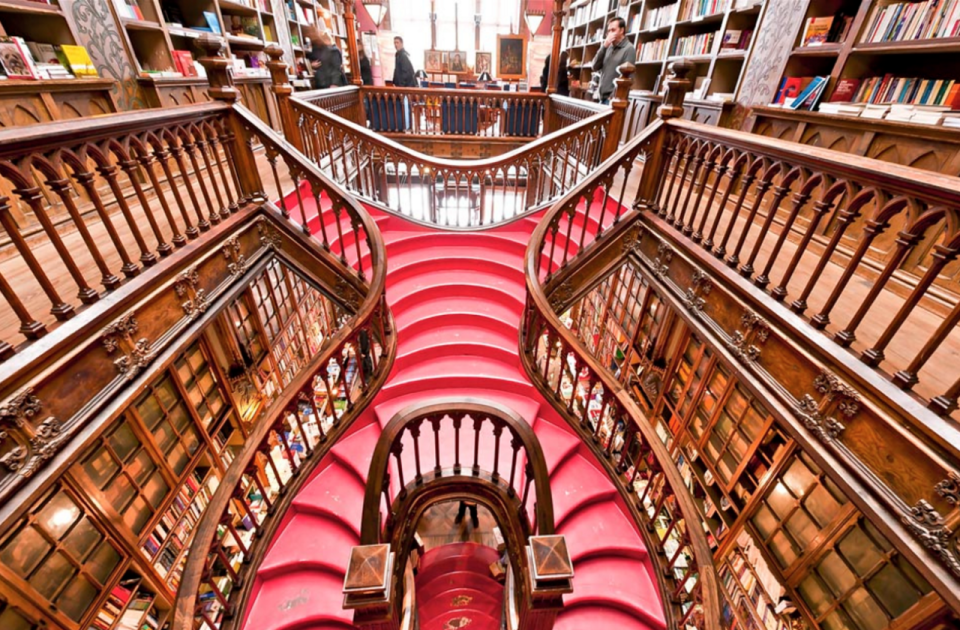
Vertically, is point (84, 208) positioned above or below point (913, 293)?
below

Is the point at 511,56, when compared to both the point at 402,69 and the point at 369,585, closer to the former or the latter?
the point at 402,69

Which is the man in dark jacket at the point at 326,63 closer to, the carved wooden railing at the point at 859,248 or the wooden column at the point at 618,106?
the wooden column at the point at 618,106

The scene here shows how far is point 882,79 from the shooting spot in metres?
2.65

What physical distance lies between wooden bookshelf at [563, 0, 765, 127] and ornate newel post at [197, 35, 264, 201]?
12.7ft

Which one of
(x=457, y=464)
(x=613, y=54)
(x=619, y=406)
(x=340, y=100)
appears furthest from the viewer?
(x=340, y=100)

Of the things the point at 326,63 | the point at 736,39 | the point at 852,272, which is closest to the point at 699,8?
the point at 736,39

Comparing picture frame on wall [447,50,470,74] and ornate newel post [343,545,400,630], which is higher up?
picture frame on wall [447,50,470,74]

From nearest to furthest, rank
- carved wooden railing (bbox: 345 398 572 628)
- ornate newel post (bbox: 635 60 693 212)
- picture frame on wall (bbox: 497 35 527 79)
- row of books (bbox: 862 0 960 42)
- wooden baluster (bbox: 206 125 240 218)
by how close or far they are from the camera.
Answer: carved wooden railing (bbox: 345 398 572 628) < row of books (bbox: 862 0 960 42) < wooden baluster (bbox: 206 125 240 218) < ornate newel post (bbox: 635 60 693 212) < picture frame on wall (bbox: 497 35 527 79)

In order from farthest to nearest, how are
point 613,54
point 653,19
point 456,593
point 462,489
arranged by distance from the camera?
point 653,19 → point 613,54 → point 456,593 → point 462,489

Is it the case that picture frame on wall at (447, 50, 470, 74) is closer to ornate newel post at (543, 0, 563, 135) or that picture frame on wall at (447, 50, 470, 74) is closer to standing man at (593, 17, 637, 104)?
ornate newel post at (543, 0, 563, 135)

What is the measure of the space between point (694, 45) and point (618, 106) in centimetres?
178

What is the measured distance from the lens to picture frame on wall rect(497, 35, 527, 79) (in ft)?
32.4

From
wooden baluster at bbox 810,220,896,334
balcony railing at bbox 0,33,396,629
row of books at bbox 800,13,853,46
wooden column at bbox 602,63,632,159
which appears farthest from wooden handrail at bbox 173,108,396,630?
row of books at bbox 800,13,853,46

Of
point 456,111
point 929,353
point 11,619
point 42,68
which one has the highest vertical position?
point 42,68
